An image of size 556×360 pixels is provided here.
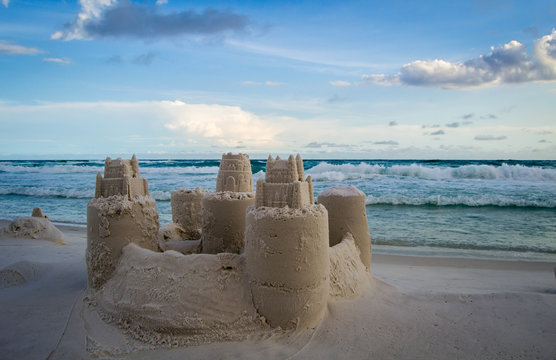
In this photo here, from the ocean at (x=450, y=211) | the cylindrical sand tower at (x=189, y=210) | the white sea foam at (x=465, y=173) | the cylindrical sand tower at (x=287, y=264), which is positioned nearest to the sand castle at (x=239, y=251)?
the cylindrical sand tower at (x=287, y=264)

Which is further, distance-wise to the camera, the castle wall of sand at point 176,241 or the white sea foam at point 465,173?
the white sea foam at point 465,173

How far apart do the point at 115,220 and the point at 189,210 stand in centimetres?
174

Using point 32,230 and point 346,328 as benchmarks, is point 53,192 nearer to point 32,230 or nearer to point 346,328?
point 32,230

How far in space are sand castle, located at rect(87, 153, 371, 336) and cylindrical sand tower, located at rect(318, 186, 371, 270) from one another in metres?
0.17

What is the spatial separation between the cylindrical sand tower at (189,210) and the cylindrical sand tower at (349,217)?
217cm

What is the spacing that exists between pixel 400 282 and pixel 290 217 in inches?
119

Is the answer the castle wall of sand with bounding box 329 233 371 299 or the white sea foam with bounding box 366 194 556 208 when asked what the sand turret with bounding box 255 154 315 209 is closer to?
the castle wall of sand with bounding box 329 233 371 299

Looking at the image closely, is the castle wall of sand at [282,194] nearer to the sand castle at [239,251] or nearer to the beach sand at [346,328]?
the sand castle at [239,251]

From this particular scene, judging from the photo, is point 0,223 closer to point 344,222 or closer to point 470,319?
point 344,222

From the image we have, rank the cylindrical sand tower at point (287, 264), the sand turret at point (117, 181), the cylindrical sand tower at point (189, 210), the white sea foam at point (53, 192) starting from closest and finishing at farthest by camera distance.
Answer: the cylindrical sand tower at point (287, 264)
the sand turret at point (117, 181)
the cylindrical sand tower at point (189, 210)
the white sea foam at point (53, 192)

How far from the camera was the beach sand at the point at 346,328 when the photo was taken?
3.38m

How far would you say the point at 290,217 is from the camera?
3.50m

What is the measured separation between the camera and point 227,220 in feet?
15.3

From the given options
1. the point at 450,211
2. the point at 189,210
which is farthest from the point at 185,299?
the point at 450,211
